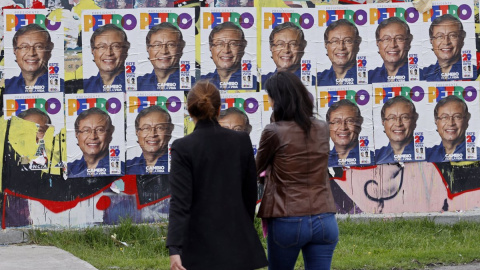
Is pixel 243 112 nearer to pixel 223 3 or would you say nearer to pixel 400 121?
pixel 223 3

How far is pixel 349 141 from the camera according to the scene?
9094 mm

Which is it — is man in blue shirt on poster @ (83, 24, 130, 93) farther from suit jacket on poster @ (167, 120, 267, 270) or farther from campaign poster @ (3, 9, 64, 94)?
suit jacket on poster @ (167, 120, 267, 270)

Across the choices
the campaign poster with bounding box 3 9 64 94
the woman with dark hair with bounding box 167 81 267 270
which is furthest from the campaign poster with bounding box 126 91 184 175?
the woman with dark hair with bounding box 167 81 267 270

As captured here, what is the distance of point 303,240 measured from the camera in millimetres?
4164

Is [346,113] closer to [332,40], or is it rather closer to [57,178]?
[332,40]

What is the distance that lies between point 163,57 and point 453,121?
11.7 feet

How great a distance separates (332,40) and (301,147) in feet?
16.4

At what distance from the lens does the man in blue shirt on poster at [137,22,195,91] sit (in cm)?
869

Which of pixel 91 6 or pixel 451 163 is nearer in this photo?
pixel 91 6

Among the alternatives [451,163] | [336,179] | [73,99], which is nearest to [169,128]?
[73,99]

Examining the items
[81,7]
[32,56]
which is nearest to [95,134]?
[32,56]

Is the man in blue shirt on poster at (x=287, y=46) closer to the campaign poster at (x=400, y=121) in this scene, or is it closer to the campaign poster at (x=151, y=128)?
the campaign poster at (x=400, y=121)

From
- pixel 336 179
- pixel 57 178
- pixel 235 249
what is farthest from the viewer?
pixel 336 179

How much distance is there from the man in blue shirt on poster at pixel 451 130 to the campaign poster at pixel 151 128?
3.08 m
